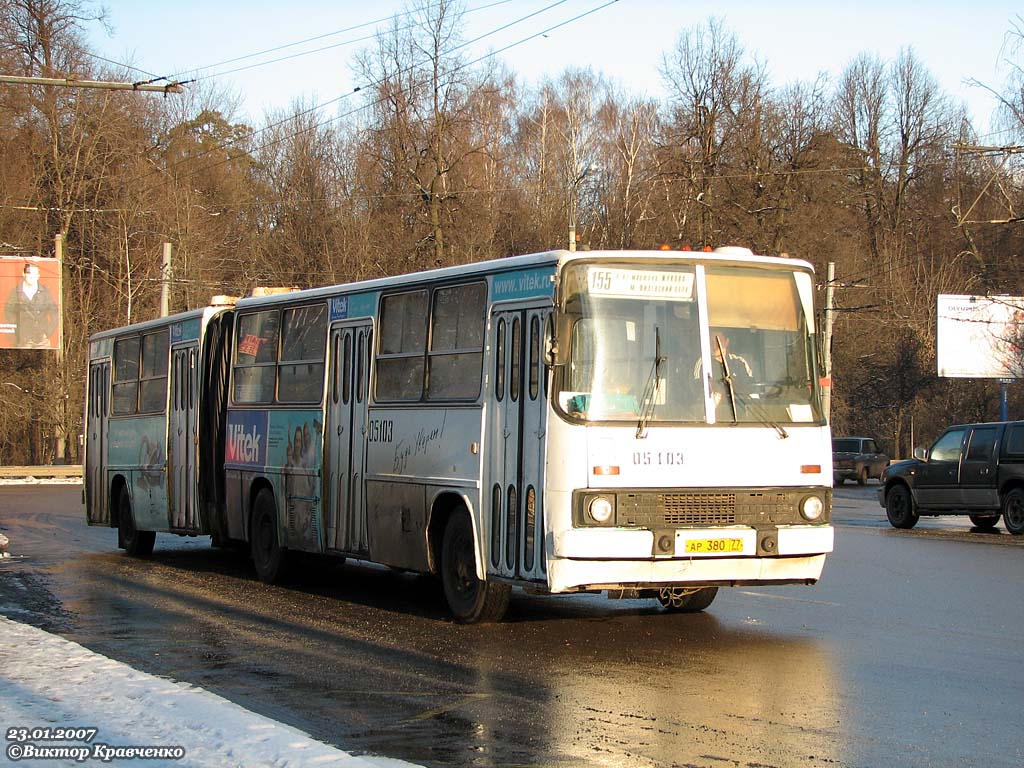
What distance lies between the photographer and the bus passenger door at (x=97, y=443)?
2116 cm

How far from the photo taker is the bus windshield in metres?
10.8

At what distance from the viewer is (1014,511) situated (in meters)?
23.5

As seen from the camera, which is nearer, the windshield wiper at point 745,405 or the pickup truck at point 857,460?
the windshield wiper at point 745,405

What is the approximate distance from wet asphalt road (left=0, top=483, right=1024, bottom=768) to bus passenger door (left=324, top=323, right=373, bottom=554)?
0.77 metres

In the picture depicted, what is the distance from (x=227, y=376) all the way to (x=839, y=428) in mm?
43289

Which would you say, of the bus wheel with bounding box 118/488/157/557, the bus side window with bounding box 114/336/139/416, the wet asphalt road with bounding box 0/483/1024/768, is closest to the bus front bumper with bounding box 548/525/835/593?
the wet asphalt road with bounding box 0/483/1024/768

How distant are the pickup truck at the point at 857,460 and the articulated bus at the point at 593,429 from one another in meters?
37.8

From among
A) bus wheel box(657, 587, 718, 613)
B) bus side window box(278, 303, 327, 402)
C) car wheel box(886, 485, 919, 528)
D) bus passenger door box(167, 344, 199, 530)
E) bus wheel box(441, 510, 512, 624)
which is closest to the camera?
bus wheel box(441, 510, 512, 624)

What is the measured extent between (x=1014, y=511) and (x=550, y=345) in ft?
49.7

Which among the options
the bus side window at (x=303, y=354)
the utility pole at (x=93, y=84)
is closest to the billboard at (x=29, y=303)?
the utility pole at (x=93, y=84)

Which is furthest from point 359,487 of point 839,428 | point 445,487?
point 839,428

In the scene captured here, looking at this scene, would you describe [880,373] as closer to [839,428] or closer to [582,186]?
[839,428]

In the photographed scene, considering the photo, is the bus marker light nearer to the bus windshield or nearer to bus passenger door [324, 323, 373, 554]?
the bus windshield

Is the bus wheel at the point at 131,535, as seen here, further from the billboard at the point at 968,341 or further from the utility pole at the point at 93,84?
the billboard at the point at 968,341
